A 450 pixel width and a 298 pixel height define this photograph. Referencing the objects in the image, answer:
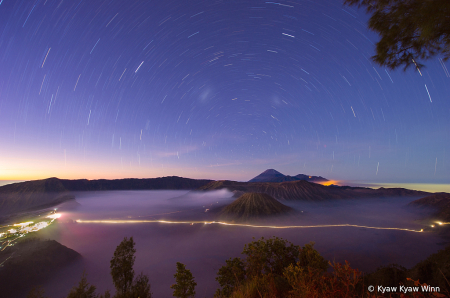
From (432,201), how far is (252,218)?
166167 millimetres

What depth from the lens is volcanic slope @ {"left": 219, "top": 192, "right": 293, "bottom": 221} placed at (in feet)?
414

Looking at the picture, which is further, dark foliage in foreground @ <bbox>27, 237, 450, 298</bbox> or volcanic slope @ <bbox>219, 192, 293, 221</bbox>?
volcanic slope @ <bbox>219, 192, 293, 221</bbox>

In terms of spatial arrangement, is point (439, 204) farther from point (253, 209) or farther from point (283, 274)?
point (283, 274)

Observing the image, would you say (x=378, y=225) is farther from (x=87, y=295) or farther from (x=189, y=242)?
(x=87, y=295)

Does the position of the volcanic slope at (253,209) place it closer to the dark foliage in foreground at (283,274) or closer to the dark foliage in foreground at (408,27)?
the dark foliage in foreground at (283,274)

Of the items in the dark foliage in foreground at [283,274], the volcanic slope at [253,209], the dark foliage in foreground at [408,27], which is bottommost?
the volcanic slope at [253,209]

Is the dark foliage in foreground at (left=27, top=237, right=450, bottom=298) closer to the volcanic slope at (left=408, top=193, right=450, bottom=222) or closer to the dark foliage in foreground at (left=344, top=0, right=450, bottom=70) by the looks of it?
the dark foliage in foreground at (left=344, top=0, right=450, bottom=70)

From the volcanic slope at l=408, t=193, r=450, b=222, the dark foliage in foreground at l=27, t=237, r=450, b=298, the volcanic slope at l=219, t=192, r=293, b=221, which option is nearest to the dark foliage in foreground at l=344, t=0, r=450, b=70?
the dark foliage in foreground at l=27, t=237, r=450, b=298

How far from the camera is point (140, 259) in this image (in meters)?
72.8

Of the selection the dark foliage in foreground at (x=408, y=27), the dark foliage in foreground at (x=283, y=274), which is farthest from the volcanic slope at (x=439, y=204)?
the dark foliage in foreground at (x=408, y=27)

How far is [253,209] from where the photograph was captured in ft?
431

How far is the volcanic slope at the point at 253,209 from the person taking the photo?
12620 centimetres

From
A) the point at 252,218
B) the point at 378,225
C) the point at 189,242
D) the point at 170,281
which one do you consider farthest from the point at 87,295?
the point at 378,225

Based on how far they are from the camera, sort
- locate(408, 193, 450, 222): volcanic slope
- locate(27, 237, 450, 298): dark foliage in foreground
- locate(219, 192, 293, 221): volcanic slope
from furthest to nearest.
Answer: locate(219, 192, 293, 221): volcanic slope < locate(408, 193, 450, 222): volcanic slope < locate(27, 237, 450, 298): dark foliage in foreground
